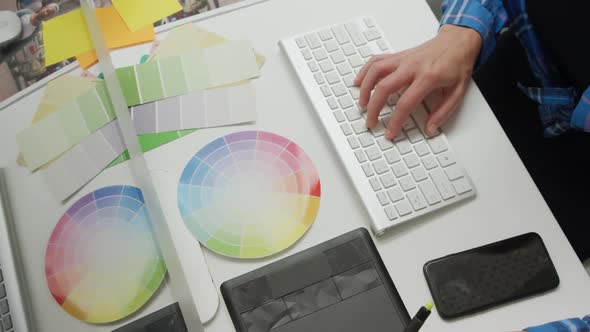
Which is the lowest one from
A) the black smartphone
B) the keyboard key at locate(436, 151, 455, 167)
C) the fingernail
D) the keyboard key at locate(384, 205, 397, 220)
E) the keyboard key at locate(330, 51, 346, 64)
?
the black smartphone

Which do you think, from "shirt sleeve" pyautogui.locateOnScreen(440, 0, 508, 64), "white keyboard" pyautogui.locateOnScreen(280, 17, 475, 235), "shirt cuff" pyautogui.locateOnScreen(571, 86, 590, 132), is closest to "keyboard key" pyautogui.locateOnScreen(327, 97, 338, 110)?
"white keyboard" pyautogui.locateOnScreen(280, 17, 475, 235)

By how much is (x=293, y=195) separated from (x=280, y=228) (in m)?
0.05

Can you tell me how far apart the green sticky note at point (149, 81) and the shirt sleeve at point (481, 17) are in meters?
0.42

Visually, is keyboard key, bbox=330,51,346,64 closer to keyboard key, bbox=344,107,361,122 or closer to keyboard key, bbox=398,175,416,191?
keyboard key, bbox=344,107,361,122

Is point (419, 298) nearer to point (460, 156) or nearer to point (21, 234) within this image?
point (460, 156)

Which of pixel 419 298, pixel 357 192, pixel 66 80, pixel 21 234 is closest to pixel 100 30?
pixel 66 80

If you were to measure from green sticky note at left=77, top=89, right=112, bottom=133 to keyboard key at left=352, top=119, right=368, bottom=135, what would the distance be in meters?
0.33

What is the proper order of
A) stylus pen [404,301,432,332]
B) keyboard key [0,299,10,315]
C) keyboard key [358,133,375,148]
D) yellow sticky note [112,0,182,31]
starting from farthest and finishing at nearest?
yellow sticky note [112,0,182,31]
keyboard key [358,133,375,148]
keyboard key [0,299,10,315]
stylus pen [404,301,432,332]

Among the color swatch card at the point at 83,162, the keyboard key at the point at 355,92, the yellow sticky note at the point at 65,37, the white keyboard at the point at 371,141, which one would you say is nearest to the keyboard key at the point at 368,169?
the white keyboard at the point at 371,141

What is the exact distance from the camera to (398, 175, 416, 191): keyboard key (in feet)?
1.97

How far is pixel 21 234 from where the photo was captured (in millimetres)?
604

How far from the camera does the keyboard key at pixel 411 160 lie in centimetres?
62

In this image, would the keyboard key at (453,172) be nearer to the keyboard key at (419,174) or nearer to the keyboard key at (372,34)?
the keyboard key at (419,174)

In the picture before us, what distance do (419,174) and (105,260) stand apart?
39cm
